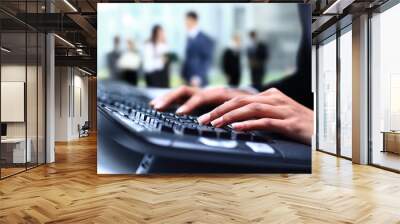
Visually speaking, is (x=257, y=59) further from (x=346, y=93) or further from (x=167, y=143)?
(x=346, y=93)

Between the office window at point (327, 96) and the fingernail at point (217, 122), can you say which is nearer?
the fingernail at point (217, 122)

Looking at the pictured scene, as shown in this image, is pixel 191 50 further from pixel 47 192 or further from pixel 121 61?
pixel 47 192

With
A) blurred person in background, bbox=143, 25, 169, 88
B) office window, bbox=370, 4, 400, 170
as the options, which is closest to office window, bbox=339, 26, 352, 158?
office window, bbox=370, 4, 400, 170

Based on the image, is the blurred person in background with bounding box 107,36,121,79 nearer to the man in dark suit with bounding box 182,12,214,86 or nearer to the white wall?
the man in dark suit with bounding box 182,12,214,86

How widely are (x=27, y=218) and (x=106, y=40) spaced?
3.05 meters

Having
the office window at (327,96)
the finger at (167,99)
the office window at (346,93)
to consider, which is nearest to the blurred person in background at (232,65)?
the finger at (167,99)

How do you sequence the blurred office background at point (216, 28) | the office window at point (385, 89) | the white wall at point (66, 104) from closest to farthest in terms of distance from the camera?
the blurred office background at point (216, 28)
the office window at point (385, 89)
the white wall at point (66, 104)

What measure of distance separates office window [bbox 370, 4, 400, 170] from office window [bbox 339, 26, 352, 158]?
0.89 metres

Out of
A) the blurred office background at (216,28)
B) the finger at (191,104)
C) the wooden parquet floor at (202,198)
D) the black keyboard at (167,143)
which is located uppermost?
the blurred office background at (216,28)

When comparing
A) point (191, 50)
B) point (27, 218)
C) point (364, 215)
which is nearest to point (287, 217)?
point (364, 215)

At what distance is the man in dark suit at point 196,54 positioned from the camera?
607 cm

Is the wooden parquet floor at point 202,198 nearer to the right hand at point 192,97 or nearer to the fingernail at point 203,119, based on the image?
the fingernail at point 203,119

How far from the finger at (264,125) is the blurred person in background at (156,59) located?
4.35ft

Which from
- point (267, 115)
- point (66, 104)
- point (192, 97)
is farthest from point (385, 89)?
point (66, 104)
